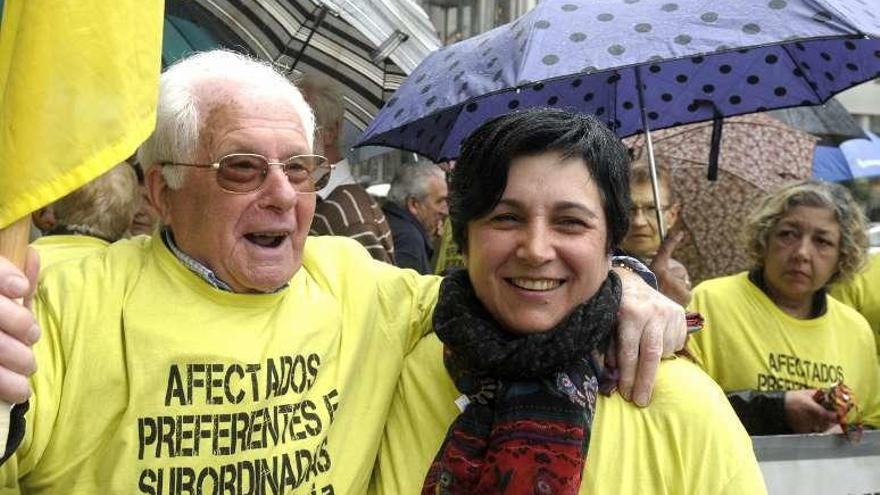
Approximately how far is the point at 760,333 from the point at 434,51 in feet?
5.63

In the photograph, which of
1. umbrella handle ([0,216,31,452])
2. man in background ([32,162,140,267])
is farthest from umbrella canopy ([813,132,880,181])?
umbrella handle ([0,216,31,452])

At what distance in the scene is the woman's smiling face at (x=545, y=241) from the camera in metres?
2.31

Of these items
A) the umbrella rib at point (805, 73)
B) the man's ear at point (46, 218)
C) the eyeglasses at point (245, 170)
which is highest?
the umbrella rib at point (805, 73)

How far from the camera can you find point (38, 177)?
1732 millimetres

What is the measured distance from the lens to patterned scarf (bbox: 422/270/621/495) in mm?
2207

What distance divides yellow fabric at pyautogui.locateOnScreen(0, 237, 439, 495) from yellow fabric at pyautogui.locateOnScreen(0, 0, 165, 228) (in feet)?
1.88

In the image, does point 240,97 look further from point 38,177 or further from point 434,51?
point 434,51

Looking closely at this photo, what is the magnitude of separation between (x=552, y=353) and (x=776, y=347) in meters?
2.22

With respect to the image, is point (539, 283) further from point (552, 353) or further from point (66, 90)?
point (66, 90)

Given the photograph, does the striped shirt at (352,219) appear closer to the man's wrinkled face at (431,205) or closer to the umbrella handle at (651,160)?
the umbrella handle at (651,160)

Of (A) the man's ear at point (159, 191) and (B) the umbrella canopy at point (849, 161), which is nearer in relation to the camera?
(A) the man's ear at point (159, 191)

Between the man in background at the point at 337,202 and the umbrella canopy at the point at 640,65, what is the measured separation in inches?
11.6

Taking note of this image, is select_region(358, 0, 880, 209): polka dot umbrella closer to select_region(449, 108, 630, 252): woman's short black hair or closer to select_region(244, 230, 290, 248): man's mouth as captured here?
select_region(449, 108, 630, 252): woman's short black hair

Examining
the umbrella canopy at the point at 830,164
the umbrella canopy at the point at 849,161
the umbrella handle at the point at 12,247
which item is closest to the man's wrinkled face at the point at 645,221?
the umbrella handle at the point at 12,247
